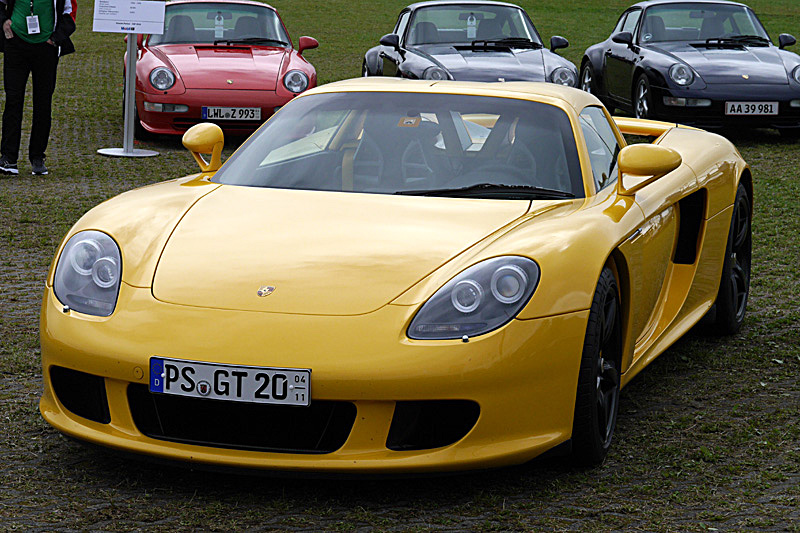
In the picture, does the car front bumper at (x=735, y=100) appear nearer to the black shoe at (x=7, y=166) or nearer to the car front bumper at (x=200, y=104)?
the car front bumper at (x=200, y=104)

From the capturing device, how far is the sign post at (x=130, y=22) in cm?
1075

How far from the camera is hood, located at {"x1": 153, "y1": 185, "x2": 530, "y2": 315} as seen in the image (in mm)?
3398

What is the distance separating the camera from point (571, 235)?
11.9ft

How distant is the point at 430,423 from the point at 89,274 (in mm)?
1129

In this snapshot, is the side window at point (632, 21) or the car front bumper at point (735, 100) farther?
the side window at point (632, 21)

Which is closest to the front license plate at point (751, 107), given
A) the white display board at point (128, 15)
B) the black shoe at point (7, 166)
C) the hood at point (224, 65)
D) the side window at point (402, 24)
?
the side window at point (402, 24)

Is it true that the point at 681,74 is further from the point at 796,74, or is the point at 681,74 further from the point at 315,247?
the point at 315,247

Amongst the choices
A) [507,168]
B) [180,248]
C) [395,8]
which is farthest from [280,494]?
[395,8]

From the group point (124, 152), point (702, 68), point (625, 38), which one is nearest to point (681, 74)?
point (702, 68)

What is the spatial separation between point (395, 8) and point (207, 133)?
32488 millimetres

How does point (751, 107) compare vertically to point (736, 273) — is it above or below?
below

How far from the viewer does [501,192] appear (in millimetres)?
4188

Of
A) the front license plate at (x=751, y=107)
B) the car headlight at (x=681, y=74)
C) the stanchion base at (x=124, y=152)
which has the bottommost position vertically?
the stanchion base at (x=124, y=152)

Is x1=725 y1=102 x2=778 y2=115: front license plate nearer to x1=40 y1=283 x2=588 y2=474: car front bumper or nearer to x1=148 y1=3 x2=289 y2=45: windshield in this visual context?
x1=148 y1=3 x2=289 y2=45: windshield
